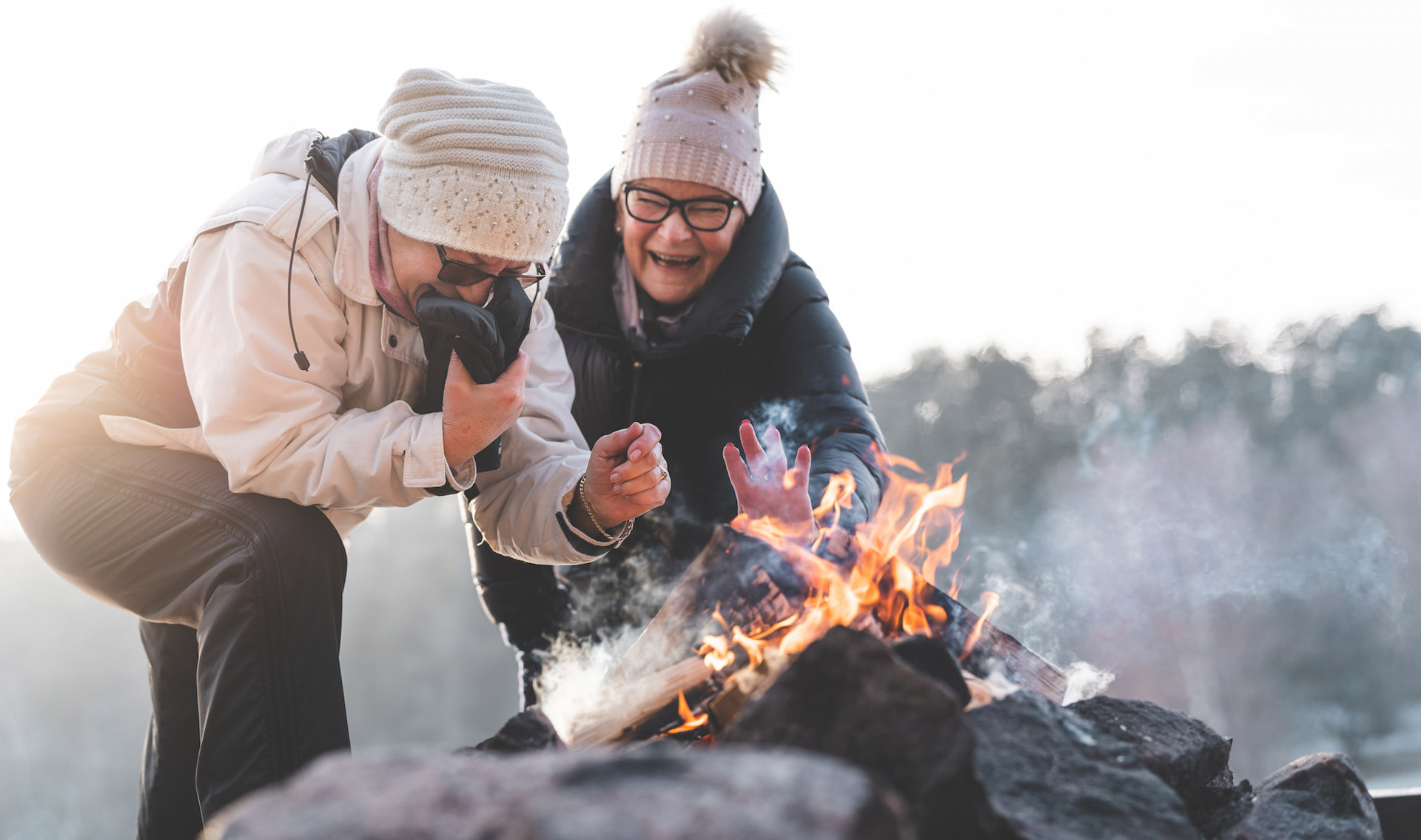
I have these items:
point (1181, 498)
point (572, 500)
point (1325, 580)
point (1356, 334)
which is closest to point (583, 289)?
point (572, 500)

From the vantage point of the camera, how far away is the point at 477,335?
208 cm

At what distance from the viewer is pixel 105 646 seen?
77.6 ft

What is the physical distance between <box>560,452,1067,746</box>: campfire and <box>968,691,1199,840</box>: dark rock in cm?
18

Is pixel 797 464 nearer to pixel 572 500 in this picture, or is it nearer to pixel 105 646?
pixel 572 500

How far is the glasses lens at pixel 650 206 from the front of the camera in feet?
11.0

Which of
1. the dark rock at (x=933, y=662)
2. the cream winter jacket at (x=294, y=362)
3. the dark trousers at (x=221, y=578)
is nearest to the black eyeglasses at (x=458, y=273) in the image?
the cream winter jacket at (x=294, y=362)

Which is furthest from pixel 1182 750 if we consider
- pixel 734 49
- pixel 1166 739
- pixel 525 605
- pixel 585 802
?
pixel 734 49

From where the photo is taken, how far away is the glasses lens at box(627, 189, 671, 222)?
132 inches

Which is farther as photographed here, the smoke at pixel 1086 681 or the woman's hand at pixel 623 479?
the smoke at pixel 1086 681

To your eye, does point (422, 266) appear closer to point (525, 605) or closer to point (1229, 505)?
point (525, 605)

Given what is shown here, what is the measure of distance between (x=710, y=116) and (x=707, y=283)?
2.02 ft

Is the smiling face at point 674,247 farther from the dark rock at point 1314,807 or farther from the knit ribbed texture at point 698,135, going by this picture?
the dark rock at point 1314,807

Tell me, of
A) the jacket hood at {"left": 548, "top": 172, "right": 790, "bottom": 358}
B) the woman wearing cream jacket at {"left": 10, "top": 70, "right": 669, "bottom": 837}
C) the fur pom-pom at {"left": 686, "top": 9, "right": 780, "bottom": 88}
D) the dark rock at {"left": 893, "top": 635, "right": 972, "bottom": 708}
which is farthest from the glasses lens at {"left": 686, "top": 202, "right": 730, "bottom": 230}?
the dark rock at {"left": 893, "top": 635, "right": 972, "bottom": 708}

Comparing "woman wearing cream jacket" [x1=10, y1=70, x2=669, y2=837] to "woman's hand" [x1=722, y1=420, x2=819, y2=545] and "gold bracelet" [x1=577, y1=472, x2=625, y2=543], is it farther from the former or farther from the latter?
"woman's hand" [x1=722, y1=420, x2=819, y2=545]
